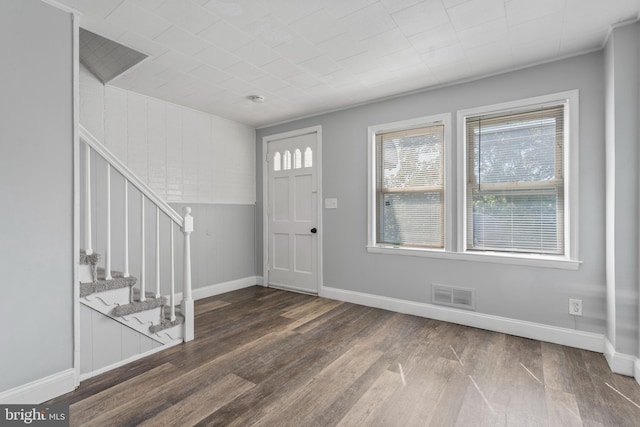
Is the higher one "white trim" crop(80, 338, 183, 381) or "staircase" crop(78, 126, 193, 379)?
"staircase" crop(78, 126, 193, 379)

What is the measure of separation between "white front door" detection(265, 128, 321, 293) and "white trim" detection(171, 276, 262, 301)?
26 centimetres

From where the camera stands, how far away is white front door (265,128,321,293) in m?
4.28

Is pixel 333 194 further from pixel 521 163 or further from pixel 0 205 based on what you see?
pixel 0 205

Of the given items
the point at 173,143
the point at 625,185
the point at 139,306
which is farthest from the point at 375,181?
the point at 139,306

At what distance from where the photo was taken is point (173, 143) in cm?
384

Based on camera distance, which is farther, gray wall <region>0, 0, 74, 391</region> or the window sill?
the window sill

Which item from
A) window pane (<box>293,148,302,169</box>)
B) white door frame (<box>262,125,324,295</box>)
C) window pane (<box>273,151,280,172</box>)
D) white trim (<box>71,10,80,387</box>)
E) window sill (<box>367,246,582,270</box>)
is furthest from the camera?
window pane (<box>273,151,280,172</box>)

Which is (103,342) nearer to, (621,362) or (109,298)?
(109,298)

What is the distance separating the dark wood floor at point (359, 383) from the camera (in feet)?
5.79

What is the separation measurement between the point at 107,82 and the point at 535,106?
4102 mm

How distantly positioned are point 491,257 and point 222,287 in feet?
11.0

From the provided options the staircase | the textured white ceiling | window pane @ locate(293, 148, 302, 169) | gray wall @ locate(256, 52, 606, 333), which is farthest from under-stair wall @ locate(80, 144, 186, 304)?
gray wall @ locate(256, 52, 606, 333)

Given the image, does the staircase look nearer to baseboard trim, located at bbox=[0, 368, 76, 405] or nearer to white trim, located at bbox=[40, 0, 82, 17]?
baseboard trim, located at bbox=[0, 368, 76, 405]

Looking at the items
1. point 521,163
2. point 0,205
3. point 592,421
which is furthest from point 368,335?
point 0,205
